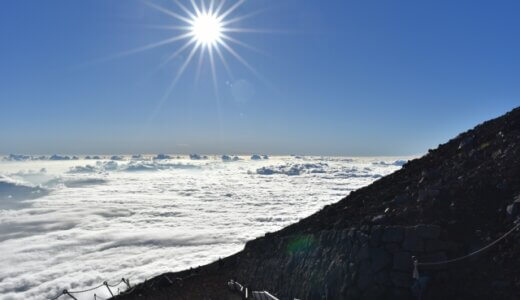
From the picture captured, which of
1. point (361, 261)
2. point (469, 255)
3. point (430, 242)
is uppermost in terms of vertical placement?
point (430, 242)

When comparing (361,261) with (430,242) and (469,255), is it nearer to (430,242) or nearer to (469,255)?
(430,242)

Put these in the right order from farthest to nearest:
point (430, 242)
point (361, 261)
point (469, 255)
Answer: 1. point (361, 261)
2. point (430, 242)
3. point (469, 255)

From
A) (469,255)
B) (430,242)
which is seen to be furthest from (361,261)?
(469,255)

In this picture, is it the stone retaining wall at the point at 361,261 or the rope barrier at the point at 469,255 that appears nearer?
the rope barrier at the point at 469,255

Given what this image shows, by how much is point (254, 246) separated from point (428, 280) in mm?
13643

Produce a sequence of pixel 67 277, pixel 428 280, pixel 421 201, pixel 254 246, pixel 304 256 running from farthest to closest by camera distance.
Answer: pixel 67 277, pixel 254 246, pixel 304 256, pixel 421 201, pixel 428 280

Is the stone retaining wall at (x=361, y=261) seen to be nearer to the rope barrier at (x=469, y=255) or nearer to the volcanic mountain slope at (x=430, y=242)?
the volcanic mountain slope at (x=430, y=242)

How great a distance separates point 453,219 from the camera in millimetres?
10672

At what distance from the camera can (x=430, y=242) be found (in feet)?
33.5

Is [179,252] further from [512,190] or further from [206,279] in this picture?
[512,190]

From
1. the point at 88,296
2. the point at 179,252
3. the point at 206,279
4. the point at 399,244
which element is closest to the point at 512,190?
the point at 399,244

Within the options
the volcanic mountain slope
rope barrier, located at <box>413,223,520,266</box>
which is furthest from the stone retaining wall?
rope barrier, located at <box>413,223,520,266</box>

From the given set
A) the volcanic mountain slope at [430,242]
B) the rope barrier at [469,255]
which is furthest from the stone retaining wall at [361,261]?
the rope barrier at [469,255]

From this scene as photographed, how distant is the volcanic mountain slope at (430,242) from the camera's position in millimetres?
9383
